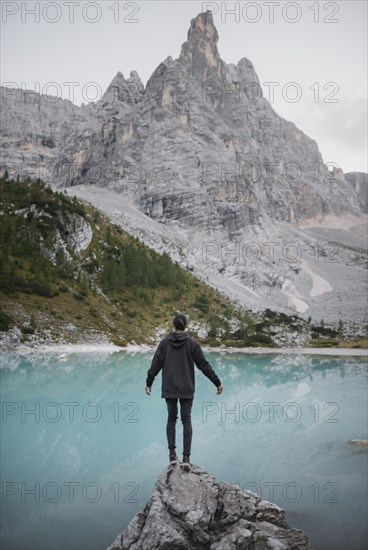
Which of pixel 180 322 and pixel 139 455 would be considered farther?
pixel 139 455

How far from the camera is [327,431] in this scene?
19.2 meters

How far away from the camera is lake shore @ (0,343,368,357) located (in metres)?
50.8

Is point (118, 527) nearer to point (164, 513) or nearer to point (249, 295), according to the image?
point (164, 513)

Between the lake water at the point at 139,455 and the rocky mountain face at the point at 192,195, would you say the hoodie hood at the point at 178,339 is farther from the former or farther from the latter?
the rocky mountain face at the point at 192,195

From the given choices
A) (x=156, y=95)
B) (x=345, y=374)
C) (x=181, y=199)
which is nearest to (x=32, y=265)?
(x=345, y=374)

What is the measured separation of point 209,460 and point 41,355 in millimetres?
36136

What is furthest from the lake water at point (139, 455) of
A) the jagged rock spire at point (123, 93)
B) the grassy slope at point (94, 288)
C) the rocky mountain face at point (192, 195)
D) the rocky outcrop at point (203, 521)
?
the jagged rock spire at point (123, 93)

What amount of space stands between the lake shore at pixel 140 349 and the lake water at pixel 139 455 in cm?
2115

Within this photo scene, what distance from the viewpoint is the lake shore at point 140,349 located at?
50750 mm

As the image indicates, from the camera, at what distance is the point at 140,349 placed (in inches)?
2512

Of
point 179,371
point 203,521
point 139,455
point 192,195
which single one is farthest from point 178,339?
point 192,195

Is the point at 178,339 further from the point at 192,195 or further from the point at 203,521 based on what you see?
the point at 192,195

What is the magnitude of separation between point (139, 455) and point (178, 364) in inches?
270

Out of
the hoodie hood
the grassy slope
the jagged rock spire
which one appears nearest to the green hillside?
the grassy slope
